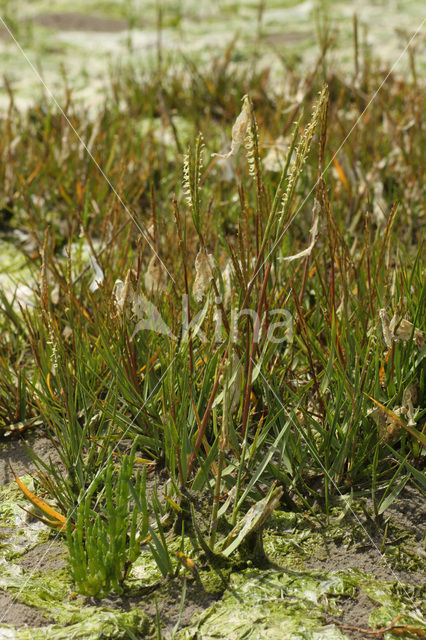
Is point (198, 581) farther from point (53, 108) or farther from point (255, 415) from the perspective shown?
point (53, 108)

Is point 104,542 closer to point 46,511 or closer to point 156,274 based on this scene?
point 46,511

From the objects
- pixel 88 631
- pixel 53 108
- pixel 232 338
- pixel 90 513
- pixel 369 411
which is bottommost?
pixel 88 631

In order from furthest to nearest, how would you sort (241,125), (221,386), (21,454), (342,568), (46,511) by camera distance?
1. (21,454)
2. (221,386)
3. (46,511)
4. (342,568)
5. (241,125)

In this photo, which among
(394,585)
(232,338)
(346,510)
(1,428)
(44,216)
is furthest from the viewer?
(44,216)

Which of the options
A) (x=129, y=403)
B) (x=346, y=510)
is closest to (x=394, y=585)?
(x=346, y=510)

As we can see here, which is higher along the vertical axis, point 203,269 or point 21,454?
point 203,269

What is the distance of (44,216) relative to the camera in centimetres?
273

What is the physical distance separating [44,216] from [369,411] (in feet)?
5.86

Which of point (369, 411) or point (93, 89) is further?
point (93, 89)

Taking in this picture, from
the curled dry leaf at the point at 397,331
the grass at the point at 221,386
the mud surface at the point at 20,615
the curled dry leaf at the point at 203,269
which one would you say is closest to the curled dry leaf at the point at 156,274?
the grass at the point at 221,386

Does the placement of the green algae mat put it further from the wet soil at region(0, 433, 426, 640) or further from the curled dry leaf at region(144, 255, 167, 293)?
the curled dry leaf at region(144, 255, 167, 293)

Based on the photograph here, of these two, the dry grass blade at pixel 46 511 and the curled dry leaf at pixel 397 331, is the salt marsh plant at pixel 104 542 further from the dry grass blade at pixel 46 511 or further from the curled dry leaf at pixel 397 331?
the curled dry leaf at pixel 397 331

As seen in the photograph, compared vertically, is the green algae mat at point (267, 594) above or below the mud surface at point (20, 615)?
above

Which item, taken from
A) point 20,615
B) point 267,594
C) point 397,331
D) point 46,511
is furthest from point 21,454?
point 397,331
